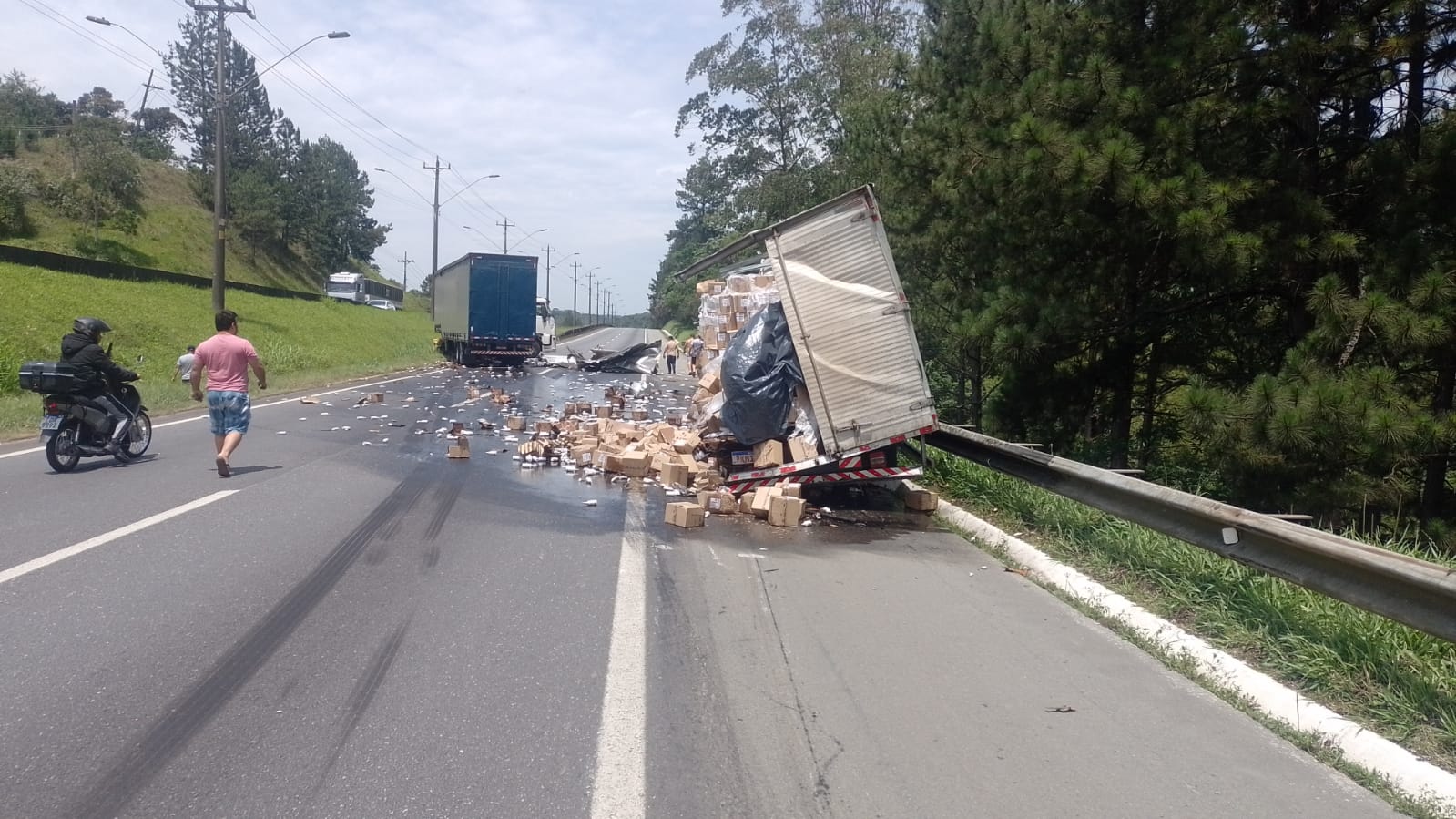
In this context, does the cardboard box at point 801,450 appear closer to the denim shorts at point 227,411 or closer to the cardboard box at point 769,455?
the cardboard box at point 769,455

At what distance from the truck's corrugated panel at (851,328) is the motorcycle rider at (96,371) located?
6.99 metres

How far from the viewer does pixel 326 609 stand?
656 centimetres

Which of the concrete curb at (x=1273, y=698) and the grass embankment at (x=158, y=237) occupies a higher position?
the grass embankment at (x=158, y=237)

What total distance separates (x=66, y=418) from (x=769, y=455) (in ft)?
23.5

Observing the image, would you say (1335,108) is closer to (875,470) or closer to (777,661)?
(875,470)

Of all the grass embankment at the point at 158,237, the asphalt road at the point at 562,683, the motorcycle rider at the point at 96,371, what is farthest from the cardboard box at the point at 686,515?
the grass embankment at the point at 158,237

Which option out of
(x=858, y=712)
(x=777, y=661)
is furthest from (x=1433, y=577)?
(x=777, y=661)

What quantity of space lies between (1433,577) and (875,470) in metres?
6.37

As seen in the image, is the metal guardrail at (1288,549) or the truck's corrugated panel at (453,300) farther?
the truck's corrugated panel at (453,300)

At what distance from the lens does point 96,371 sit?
11211mm

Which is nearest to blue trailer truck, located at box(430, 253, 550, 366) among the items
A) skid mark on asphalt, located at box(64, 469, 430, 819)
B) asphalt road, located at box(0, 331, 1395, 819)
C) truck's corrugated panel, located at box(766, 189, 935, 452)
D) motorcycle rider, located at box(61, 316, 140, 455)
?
motorcycle rider, located at box(61, 316, 140, 455)

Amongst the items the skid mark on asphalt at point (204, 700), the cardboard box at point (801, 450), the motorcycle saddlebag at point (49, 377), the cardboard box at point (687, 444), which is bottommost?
the skid mark on asphalt at point (204, 700)

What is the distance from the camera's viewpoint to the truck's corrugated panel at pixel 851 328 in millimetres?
10578

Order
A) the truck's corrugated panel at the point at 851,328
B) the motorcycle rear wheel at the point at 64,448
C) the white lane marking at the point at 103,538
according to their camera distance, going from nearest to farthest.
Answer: the white lane marking at the point at 103,538
the truck's corrugated panel at the point at 851,328
the motorcycle rear wheel at the point at 64,448
